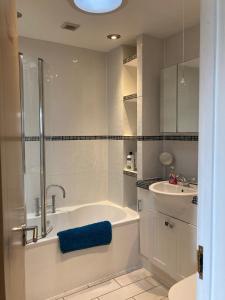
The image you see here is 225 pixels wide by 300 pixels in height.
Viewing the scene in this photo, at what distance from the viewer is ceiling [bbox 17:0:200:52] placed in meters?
2.03

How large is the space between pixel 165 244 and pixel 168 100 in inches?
55.6

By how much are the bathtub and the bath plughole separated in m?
0.01

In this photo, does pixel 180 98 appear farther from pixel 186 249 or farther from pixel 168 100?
pixel 186 249

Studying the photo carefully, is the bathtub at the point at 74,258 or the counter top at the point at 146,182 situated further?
the counter top at the point at 146,182

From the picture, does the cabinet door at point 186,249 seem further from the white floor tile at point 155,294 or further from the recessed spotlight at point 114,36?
the recessed spotlight at point 114,36

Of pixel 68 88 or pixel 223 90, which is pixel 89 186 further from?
pixel 223 90

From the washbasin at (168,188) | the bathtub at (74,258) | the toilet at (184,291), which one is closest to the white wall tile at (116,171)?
Answer: the bathtub at (74,258)

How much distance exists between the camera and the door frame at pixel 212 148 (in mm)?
703

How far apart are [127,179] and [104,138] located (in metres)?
0.63

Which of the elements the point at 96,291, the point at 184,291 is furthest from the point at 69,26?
the point at 96,291

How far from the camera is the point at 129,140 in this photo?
3.06m

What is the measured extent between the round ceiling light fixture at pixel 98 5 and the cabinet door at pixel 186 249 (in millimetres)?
1881

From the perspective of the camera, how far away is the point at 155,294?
2.29 meters

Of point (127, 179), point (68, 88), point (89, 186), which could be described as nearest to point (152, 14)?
point (68, 88)
